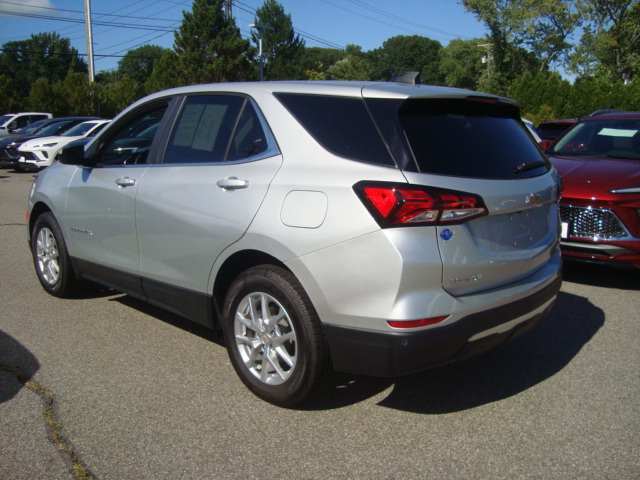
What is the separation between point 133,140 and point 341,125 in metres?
2.18

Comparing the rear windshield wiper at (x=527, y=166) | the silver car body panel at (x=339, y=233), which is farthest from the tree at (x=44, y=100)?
the rear windshield wiper at (x=527, y=166)

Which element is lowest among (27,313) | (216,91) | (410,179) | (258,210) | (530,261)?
(27,313)

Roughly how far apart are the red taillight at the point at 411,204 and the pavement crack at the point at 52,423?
5.81ft

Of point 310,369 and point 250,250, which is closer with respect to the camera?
point 310,369

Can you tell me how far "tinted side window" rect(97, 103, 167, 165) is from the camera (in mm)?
4504

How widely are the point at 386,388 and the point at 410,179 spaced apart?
1.44 meters

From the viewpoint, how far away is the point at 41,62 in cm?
8444

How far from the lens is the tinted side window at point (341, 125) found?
10.1 ft

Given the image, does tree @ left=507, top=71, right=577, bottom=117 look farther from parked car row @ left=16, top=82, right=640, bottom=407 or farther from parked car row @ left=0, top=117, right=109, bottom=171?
parked car row @ left=16, top=82, right=640, bottom=407

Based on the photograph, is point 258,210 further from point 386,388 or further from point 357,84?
point 386,388

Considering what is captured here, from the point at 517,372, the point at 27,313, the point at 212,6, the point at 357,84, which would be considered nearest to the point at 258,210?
the point at 357,84

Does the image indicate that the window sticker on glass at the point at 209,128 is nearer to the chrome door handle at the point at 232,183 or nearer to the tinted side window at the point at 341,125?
the chrome door handle at the point at 232,183

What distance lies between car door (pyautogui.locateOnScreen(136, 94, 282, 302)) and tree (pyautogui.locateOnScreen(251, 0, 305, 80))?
7492 cm

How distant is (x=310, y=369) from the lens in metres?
3.19
